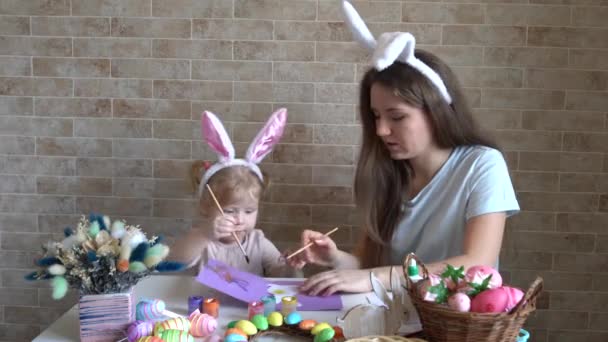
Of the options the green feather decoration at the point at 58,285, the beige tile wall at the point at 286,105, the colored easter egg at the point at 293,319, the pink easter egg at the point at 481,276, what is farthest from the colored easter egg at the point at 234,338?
the beige tile wall at the point at 286,105

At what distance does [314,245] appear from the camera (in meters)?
1.81

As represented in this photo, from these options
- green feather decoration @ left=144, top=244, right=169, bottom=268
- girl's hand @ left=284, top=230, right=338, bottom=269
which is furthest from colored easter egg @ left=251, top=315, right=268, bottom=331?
girl's hand @ left=284, top=230, right=338, bottom=269

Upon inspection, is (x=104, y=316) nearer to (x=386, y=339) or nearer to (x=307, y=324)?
(x=307, y=324)

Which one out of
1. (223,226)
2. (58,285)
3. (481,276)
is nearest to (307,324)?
(481,276)

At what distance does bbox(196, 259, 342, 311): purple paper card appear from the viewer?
146cm

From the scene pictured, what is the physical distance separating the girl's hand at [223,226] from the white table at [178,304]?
0.73 ft

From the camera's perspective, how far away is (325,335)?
119 centimetres

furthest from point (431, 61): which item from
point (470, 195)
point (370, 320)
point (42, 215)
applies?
point (42, 215)

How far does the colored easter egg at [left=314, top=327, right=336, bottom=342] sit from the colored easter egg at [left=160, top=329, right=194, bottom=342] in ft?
0.81

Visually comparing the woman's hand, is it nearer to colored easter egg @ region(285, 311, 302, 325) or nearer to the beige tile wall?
colored easter egg @ region(285, 311, 302, 325)

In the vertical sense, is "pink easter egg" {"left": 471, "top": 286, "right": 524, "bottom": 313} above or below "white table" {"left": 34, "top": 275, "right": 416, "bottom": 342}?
above

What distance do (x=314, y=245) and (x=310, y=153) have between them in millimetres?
557

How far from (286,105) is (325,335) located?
1.21 meters

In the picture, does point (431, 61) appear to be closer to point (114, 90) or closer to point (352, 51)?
point (352, 51)
